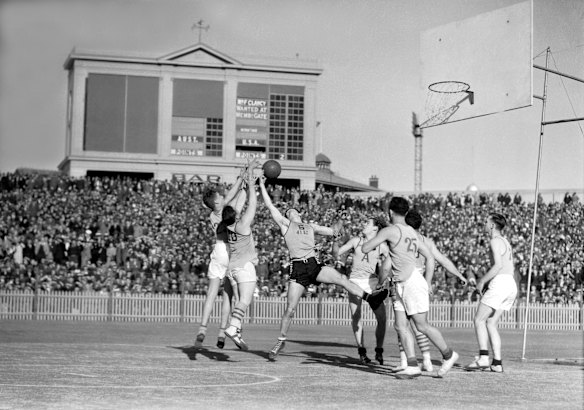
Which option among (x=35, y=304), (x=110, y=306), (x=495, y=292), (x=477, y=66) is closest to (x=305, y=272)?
(x=495, y=292)

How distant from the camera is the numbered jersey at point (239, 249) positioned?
1392 centimetres

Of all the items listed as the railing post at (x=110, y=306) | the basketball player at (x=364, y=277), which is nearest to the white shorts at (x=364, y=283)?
the basketball player at (x=364, y=277)

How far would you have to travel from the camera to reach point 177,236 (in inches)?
1436

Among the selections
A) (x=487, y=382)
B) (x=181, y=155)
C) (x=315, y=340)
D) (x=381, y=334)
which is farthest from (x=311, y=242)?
(x=181, y=155)

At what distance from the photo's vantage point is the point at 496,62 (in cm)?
1788

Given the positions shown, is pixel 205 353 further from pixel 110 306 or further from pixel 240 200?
pixel 110 306

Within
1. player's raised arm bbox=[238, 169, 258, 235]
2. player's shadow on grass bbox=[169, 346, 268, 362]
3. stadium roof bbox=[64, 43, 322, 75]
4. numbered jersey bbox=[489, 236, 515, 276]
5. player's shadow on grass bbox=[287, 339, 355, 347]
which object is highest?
stadium roof bbox=[64, 43, 322, 75]

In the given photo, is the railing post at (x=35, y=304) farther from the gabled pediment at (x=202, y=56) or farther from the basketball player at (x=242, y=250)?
the gabled pediment at (x=202, y=56)

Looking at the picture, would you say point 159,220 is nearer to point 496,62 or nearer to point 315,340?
point 315,340

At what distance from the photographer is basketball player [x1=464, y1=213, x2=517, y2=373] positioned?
43.3 ft

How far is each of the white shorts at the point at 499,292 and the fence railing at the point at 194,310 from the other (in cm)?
1656

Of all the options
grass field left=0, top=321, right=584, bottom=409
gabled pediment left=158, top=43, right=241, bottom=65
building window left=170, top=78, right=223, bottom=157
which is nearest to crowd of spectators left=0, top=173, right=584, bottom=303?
building window left=170, top=78, right=223, bottom=157

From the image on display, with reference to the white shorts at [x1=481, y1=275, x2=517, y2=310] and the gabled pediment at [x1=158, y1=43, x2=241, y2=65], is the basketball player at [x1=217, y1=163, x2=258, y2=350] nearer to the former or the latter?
the white shorts at [x1=481, y1=275, x2=517, y2=310]

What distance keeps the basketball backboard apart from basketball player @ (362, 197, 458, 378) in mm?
6237
